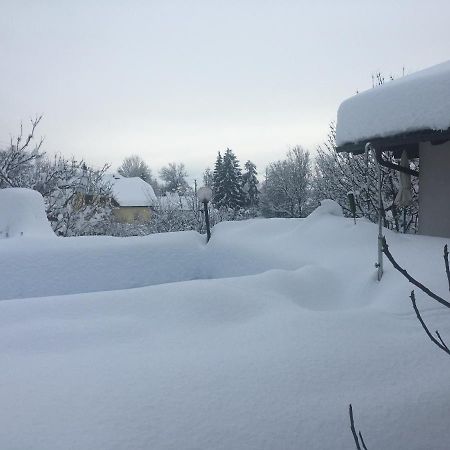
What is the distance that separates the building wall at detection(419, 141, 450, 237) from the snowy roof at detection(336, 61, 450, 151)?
146 centimetres

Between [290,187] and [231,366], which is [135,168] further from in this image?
[231,366]

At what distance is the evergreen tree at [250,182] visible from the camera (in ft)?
120

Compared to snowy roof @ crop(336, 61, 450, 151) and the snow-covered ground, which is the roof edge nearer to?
snowy roof @ crop(336, 61, 450, 151)

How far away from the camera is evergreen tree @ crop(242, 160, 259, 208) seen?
1439 inches

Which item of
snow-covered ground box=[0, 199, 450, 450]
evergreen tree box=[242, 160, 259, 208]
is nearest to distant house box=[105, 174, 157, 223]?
evergreen tree box=[242, 160, 259, 208]

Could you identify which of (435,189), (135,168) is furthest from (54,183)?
(135,168)

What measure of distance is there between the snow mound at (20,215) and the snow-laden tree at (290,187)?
88.3 feet

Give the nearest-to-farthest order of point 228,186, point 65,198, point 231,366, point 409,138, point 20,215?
1. point 231,366
2. point 409,138
3. point 20,215
4. point 65,198
5. point 228,186

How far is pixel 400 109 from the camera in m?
4.60

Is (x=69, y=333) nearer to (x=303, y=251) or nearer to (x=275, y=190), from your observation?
(x=303, y=251)

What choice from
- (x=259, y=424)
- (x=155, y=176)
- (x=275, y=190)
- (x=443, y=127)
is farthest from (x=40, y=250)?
(x=155, y=176)

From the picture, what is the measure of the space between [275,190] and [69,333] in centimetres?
3459

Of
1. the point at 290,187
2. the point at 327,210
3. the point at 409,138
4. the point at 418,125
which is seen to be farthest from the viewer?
the point at 290,187

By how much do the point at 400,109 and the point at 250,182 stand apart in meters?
32.5
